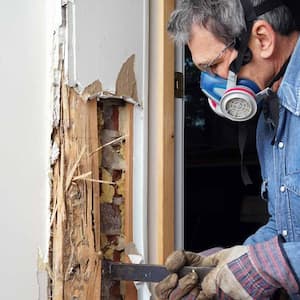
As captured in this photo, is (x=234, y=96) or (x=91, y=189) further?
(x=91, y=189)

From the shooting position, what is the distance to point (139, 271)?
160cm

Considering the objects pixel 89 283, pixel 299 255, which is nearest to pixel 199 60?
pixel 299 255

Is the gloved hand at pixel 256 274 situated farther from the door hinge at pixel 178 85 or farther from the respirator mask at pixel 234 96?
the door hinge at pixel 178 85

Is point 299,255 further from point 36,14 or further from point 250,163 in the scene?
point 250,163

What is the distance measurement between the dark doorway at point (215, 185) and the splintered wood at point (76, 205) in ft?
6.20

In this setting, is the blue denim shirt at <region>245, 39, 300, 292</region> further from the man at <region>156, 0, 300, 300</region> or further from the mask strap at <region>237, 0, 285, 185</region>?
the mask strap at <region>237, 0, 285, 185</region>

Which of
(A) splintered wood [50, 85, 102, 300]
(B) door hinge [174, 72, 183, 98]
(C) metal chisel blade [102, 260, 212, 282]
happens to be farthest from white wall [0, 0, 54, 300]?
(B) door hinge [174, 72, 183, 98]

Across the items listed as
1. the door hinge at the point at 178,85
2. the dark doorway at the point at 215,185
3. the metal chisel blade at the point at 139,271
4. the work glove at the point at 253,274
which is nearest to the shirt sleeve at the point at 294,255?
the work glove at the point at 253,274

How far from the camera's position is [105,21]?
1.64 m

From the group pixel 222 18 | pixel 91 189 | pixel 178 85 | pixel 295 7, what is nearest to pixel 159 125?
pixel 178 85

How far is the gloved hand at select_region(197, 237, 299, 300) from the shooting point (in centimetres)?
130

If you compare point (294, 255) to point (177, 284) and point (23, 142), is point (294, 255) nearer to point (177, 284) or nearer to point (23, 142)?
point (177, 284)

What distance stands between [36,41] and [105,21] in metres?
0.21

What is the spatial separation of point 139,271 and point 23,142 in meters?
0.48
